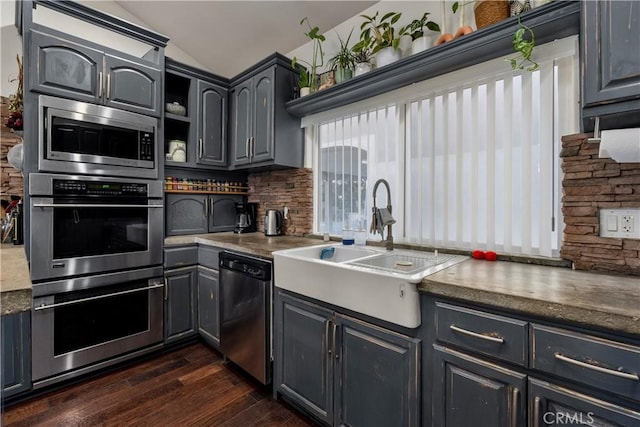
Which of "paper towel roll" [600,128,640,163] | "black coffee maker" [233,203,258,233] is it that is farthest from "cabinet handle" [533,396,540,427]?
"black coffee maker" [233,203,258,233]

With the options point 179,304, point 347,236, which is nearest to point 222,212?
point 179,304

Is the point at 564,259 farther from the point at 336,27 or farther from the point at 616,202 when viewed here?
the point at 336,27

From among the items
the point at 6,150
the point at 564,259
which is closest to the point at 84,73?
the point at 6,150

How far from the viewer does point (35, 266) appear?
188 centimetres

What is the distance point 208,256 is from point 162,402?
104 centimetres

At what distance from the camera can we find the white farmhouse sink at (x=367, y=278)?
119 cm

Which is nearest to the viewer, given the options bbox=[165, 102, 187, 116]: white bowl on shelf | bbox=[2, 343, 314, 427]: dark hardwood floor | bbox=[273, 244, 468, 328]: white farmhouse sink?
bbox=[273, 244, 468, 328]: white farmhouse sink

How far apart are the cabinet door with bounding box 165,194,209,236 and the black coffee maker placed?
0.32 meters

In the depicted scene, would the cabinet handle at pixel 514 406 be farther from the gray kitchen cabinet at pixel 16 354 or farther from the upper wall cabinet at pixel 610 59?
the gray kitchen cabinet at pixel 16 354

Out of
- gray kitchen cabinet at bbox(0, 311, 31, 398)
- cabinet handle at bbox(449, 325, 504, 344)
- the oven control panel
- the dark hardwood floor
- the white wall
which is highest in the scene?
the white wall

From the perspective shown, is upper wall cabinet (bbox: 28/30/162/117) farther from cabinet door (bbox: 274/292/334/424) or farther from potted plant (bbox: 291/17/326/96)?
cabinet door (bbox: 274/292/334/424)

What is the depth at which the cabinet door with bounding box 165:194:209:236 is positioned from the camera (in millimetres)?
2758

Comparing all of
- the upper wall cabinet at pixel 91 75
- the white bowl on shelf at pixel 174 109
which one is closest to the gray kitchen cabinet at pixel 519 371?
the upper wall cabinet at pixel 91 75

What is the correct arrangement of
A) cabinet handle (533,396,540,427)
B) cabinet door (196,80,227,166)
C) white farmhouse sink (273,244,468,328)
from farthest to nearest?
cabinet door (196,80,227,166) → white farmhouse sink (273,244,468,328) → cabinet handle (533,396,540,427)
